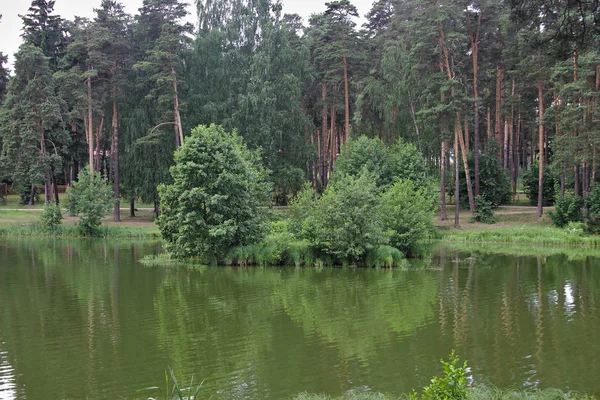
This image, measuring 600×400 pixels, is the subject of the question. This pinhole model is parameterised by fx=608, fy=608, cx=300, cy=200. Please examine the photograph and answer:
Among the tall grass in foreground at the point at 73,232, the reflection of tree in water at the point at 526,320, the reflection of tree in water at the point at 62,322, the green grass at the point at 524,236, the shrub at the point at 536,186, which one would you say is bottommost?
the reflection of tree in water at the point at 526,320

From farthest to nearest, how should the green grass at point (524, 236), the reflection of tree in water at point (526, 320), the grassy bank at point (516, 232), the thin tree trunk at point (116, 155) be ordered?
1. the thin tree trunk at point (116, 155)
2. the grassy bank at point (516, 232)
3. the green grass at point (524, 236)
4. the reflection of tree in water at point (526, 320)

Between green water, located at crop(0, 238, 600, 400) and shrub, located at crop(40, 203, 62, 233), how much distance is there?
15.8m

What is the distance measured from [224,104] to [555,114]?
2273 cm

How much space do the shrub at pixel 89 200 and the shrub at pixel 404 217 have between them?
64.1 feet

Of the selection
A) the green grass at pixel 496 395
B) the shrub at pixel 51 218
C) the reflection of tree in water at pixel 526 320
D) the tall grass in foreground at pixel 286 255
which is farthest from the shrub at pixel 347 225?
the shrub at pixel 51 218

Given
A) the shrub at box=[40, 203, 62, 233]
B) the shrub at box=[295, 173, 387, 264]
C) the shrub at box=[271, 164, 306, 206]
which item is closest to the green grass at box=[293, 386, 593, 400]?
the shrub at box=[295, 173, 387, 264]

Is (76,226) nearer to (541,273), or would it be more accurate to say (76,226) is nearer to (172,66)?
(172,66)

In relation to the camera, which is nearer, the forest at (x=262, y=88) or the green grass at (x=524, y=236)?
the green grass at (x=524, y=236)

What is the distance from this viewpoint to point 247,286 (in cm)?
2147

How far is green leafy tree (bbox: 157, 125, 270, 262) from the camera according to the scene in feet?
86.7

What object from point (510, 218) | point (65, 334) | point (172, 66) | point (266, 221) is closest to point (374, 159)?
point (510, 218)

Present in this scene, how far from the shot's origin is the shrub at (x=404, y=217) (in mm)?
28344

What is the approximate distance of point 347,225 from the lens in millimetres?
25391

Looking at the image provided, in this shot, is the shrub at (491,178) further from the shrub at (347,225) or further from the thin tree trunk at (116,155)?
the thin tree trunk at (116,155)
